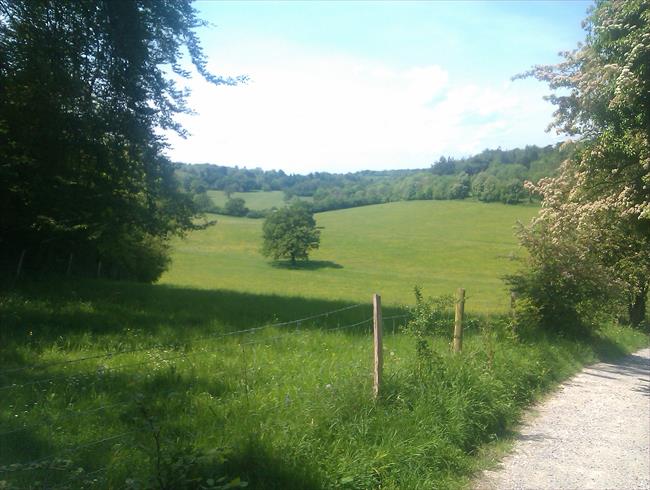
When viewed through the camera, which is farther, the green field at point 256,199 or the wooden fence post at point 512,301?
the green field at point 256,199

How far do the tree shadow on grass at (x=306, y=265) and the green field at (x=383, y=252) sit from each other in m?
0.15

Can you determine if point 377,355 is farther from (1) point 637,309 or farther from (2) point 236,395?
(1) point 637,309

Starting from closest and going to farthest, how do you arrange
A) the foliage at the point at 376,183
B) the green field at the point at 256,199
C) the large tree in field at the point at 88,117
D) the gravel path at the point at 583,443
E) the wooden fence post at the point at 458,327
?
the gravel path at the point at 583,443, the wooden fence post at the point at 458,327, the large tree in field at the point at 88,117, the foliage at the point at 376,183, the green field at the point at 256,199

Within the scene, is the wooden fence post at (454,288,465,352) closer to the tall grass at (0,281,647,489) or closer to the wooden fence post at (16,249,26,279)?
the tall grass at (0,281,647,489)

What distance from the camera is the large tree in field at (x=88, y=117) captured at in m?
12.6

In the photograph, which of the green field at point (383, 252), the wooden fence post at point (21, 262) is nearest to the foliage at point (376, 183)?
the green field at point (383, 252)

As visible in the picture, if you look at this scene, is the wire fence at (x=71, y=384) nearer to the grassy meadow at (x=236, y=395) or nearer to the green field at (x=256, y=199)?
the grassy meadow at (x=236, y=395)

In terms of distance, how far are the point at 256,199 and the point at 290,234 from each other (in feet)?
113

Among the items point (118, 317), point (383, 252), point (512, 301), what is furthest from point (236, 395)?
point (383, 252)

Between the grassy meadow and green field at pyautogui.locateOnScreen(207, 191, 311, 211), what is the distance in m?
89.5

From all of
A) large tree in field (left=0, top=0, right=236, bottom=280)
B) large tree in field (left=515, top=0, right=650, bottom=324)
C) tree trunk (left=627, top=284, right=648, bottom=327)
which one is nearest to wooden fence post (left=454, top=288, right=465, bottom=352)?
large tree in field (left=515, top=0, right=650, bottom=324)

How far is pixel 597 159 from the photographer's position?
39.1ft

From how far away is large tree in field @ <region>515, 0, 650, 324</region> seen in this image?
9.92 metres

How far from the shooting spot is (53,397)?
598cm
